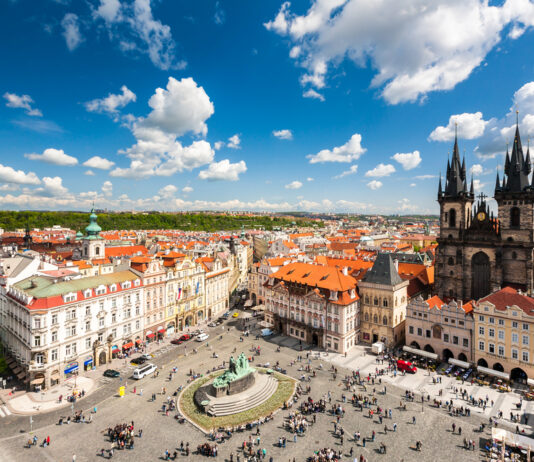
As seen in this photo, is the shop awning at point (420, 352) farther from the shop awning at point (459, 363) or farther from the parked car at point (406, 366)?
the parked car at point (406, 366)

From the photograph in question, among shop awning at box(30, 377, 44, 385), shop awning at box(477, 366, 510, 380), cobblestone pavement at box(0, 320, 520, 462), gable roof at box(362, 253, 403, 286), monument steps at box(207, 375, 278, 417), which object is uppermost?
gable roof at box(362, 253, 403, 286)

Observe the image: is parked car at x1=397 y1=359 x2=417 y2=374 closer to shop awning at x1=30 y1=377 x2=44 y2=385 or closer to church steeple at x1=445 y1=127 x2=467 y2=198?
church steeple at x1=445 y1=127 x2=467 y2=198

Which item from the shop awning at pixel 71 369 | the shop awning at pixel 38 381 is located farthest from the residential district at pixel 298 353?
the shop awning at pixel 71 369

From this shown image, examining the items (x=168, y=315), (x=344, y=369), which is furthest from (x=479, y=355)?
(x=168, y=315)

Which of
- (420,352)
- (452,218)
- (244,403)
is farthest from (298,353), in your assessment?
(452,218)

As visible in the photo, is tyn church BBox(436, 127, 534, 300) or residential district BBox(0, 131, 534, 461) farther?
tyn church BBox(436, 127, 534, 300)

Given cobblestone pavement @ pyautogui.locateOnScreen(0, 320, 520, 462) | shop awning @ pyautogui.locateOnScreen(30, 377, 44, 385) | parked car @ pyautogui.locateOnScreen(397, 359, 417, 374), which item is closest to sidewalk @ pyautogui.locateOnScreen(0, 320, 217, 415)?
shop awning @ pyautogui.locateOnScreen(30, 377, 44, 385)

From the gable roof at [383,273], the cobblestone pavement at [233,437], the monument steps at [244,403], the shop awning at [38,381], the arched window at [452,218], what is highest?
the arched window at [452,218]
